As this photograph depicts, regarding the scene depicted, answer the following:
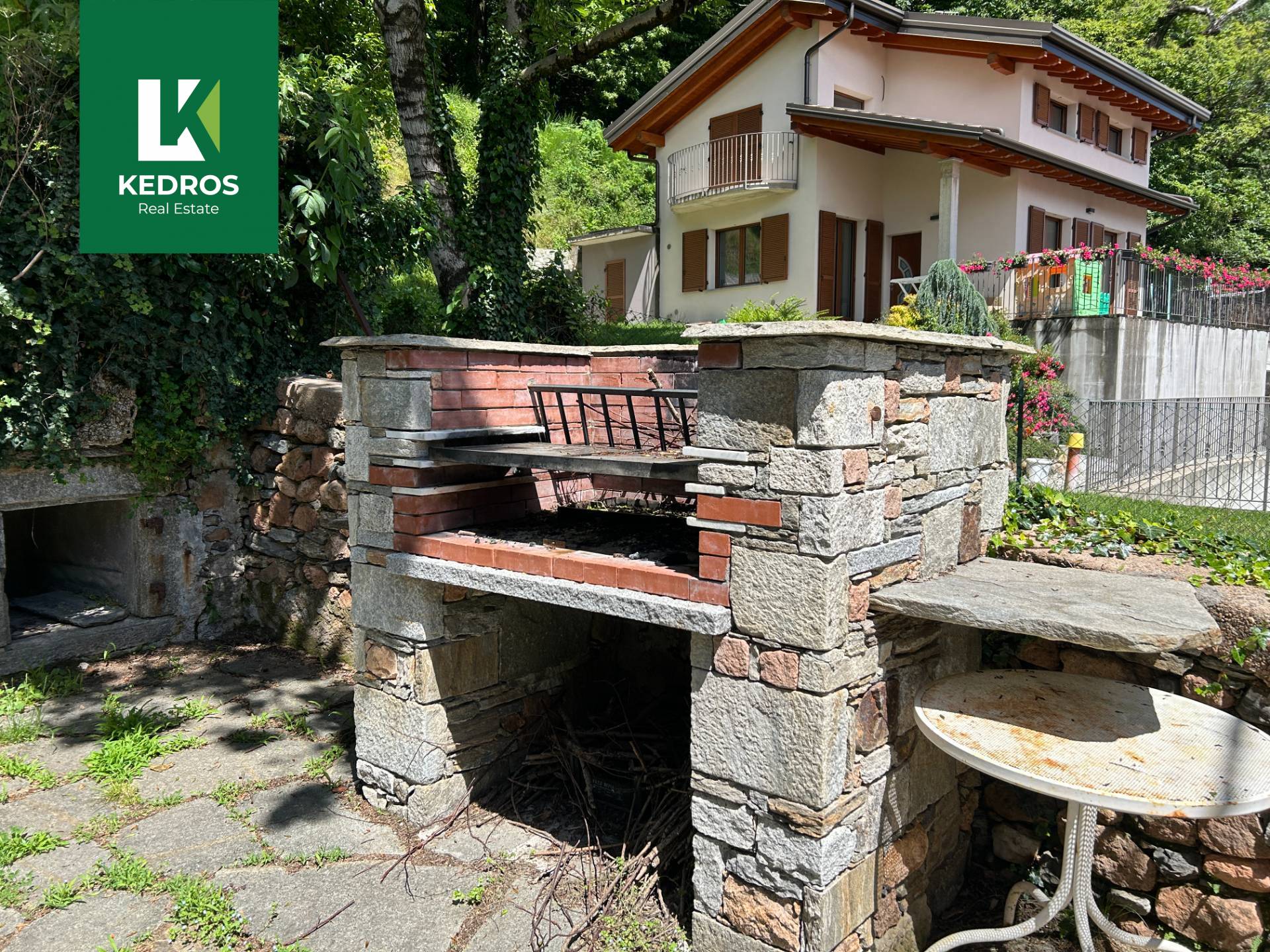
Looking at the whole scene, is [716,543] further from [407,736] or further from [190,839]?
[190,839]

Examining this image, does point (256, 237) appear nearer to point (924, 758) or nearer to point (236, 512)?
point (236, 512)

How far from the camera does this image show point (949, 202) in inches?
534

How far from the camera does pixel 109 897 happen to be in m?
3.76

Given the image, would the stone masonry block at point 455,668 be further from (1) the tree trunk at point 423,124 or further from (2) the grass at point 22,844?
(1) the tree trunk at point 423,124

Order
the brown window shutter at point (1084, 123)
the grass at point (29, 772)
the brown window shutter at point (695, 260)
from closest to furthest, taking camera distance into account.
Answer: the grass at point (29, 772)
the brown window shutter at point (1084, 123)
the brown window shutter at point (695, 260)

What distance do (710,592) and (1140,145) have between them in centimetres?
1982

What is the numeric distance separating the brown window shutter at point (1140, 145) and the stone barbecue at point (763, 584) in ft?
58.7

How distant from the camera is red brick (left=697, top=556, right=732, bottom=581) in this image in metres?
3.11

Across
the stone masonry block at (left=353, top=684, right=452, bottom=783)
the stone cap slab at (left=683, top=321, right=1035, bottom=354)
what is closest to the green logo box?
the stone masonry block at (left=353, top=684, right=452, bottom=783)

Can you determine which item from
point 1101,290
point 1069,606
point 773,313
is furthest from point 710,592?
point 1101,290

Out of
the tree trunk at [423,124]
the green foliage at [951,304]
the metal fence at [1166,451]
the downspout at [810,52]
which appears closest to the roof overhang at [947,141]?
the downspout at [810,52]

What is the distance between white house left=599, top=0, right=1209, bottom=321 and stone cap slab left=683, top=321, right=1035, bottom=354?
11.0m

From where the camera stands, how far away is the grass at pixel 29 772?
468cm

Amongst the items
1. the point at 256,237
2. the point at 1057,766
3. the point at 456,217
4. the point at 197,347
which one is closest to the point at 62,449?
the point at 197,347
